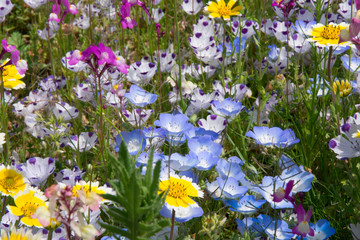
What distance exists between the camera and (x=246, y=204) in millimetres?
1490

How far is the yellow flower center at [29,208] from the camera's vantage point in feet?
4.31

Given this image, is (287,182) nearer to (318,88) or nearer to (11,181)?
(318,88)

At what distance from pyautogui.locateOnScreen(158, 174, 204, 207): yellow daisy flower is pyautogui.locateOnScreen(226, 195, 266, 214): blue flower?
0.51 feet

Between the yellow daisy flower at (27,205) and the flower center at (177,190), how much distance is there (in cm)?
32

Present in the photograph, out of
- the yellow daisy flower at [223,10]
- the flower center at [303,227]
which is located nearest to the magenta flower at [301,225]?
the flower center at [303,227]

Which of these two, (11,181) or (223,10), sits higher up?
(223,10)

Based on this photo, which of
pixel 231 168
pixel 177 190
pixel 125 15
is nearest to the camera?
pixel 177 190

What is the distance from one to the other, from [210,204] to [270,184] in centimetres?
29

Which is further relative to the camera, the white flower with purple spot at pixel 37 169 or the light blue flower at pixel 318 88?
the light blue flower at pixel 318 88

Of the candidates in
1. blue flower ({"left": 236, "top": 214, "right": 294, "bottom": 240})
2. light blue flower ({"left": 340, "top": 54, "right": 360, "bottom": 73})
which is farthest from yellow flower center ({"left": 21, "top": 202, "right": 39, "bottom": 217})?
light blue flower ({"left": 340, "top": 54, "right": 360, "bottom": 73})

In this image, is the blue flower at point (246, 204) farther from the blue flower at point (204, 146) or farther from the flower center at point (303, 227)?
the flower center at point (303, 227)

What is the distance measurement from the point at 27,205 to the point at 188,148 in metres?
0.65

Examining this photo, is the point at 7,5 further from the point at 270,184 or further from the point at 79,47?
the point at 270,184

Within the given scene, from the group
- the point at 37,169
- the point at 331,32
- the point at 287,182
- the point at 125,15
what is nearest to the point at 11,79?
the point at 37,169
